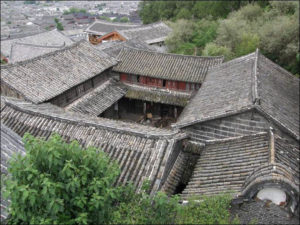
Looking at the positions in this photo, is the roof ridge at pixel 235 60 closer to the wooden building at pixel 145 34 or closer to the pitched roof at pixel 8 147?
the pitched roof at pixel 8 147

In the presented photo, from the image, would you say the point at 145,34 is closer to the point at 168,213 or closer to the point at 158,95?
the point at 158,95

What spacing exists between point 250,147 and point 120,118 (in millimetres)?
16743

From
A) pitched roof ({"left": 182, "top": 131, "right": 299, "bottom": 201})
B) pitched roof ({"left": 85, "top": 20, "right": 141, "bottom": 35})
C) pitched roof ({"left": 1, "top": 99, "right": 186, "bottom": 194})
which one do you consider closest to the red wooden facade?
pitched roof ({"left": 182, "top": 131, "right": 299, "bottom": 201})

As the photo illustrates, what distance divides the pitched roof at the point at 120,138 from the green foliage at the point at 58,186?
3.99 metres

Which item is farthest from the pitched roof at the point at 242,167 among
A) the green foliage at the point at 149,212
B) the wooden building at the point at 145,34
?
Answer: the wooden building at the point at 145,34

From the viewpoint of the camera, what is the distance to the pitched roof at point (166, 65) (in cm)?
2703

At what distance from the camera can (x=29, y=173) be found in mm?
8656

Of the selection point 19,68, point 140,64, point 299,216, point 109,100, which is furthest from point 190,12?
point 299,216

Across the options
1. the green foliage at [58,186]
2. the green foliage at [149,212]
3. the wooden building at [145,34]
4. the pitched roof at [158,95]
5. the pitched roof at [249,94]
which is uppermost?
the green foliage at [58,186]

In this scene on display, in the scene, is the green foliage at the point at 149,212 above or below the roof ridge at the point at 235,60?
above

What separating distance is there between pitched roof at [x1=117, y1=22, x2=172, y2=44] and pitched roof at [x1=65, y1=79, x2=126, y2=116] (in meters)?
21.3

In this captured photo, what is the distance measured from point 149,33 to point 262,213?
140 feet

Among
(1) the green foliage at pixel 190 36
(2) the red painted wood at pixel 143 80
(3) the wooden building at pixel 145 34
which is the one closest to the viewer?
(2) the red painted wood at pixel 143 80

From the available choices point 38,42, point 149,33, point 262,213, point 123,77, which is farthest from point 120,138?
point 38,42
